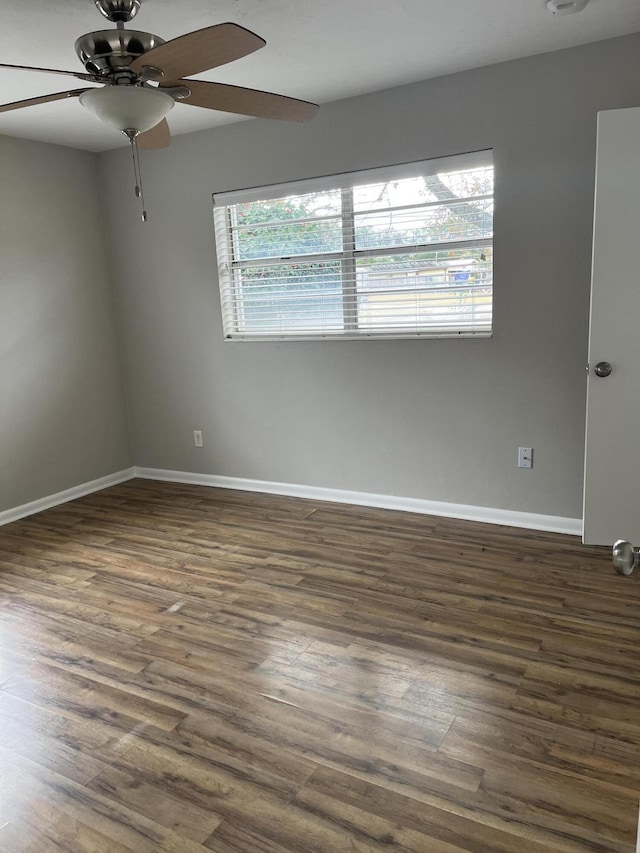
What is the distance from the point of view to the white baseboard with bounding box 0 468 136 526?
4.01 m

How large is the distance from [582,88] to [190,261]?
2.50 meters

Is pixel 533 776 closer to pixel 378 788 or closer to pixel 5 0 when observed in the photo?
pixel 378 788

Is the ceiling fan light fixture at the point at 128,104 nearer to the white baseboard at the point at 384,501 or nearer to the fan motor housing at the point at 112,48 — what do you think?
the fan motor housing at the point at 112,48

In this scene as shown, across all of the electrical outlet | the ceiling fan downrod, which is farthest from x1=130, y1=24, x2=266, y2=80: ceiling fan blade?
the electrical outlet

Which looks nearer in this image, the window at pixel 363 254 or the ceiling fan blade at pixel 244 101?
the ceiling fan blade at pixel 244 101

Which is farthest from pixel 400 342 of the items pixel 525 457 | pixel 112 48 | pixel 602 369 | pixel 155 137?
pixel 112 48

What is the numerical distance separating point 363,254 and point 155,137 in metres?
1.47

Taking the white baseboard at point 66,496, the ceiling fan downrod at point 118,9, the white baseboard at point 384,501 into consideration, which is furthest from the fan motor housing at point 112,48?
the white baseboard at point 66,496

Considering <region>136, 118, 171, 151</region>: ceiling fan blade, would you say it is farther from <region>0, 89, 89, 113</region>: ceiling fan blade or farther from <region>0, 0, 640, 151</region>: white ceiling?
<region>0, 89, 89, 113</region>: ceiling fan blade

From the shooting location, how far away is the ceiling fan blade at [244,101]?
1935 mm

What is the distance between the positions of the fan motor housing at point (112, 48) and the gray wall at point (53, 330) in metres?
2.44

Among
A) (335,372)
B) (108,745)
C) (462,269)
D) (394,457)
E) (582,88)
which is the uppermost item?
(582,88)

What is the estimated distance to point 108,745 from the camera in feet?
6.24

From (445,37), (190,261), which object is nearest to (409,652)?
(445,37)
